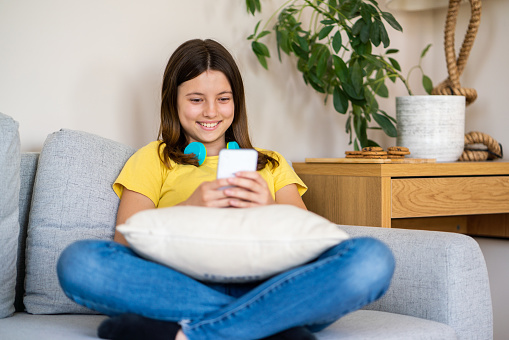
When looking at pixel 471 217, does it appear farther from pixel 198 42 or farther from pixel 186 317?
pixel 186 317

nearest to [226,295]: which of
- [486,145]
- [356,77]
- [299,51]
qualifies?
[356,77]

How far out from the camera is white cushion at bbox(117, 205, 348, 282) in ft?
3.01

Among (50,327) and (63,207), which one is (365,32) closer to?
(63,207)

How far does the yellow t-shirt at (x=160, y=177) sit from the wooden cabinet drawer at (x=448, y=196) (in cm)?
36

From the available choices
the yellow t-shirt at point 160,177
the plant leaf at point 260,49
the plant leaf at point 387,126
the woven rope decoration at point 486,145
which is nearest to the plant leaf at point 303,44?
the plant leaf at point 260,49

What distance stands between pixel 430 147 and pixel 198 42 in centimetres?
81

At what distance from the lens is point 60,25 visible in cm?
167

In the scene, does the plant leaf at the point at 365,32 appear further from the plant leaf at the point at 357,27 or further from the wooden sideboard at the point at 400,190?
the wooden sideboard at the point at 400,190

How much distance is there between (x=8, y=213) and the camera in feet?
3.94

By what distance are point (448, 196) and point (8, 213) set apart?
121 cm

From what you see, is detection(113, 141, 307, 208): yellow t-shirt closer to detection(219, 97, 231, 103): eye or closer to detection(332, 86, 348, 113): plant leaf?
detection(219, 97, 231, 103): eye

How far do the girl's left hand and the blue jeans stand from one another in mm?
198

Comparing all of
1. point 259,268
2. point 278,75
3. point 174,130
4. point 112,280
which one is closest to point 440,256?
point 259,268

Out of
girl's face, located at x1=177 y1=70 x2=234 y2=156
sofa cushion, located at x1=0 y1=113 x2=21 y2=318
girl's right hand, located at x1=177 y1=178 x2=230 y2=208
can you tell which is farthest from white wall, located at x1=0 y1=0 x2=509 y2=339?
girl's right hand, located at x1=177 y1=178 x2=230 y2=208
